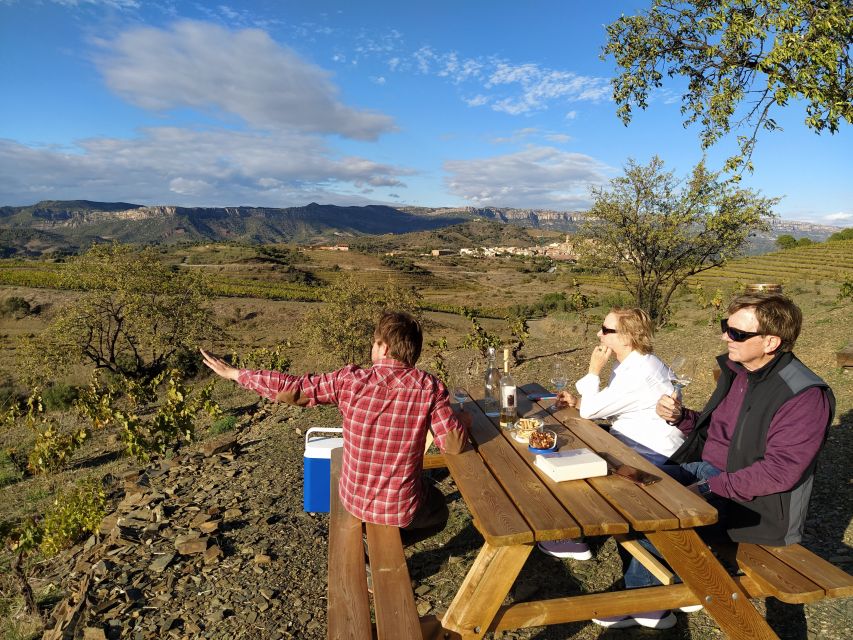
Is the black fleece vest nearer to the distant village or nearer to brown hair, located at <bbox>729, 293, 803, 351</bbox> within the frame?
brown hair, located at <bbox>729, 293, 803, 351</bbox>

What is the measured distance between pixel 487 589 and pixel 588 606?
0.52 m

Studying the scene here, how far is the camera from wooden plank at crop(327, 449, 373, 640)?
6.37 ft

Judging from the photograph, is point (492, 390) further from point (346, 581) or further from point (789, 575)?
point (789, 575)

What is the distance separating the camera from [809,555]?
2299 millimetres

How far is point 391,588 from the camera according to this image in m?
2.12

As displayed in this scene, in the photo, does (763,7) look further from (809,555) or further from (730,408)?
(809,555)

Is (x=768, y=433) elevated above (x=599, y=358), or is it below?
below

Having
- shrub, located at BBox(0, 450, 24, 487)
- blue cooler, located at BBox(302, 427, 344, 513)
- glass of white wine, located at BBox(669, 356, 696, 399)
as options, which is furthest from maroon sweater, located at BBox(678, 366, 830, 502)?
shrub, located at BBox(0, 450, 24, 487)

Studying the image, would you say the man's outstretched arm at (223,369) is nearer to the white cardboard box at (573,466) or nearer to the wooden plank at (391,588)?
the wooden plank at (391,588)

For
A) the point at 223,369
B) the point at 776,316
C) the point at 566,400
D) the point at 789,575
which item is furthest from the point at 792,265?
the point at 223,369

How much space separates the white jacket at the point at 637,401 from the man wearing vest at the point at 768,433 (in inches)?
14.6

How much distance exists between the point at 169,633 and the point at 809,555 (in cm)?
321

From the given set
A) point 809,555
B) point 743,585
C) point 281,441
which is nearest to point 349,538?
point 743,585

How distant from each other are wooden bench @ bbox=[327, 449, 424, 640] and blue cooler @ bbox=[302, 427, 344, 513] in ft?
2.96
